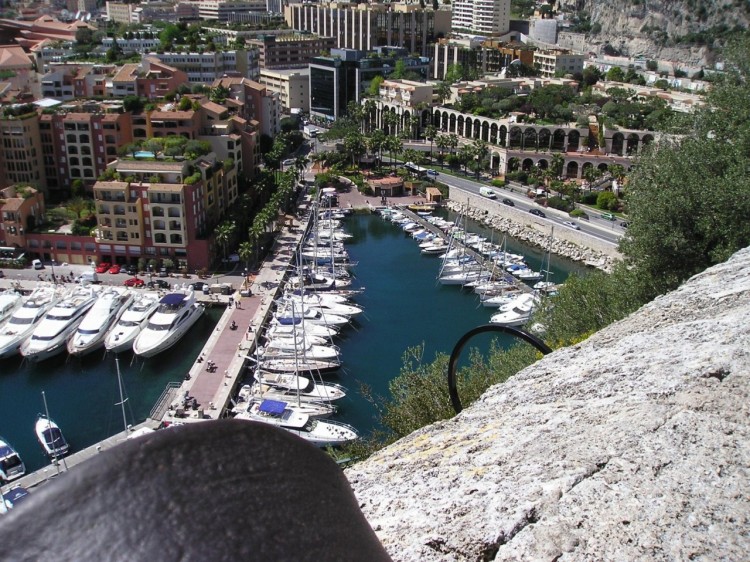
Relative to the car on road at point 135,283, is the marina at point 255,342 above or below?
below

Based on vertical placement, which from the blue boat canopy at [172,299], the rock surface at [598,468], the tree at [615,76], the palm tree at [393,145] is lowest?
the blue boat canopy at [172,299]

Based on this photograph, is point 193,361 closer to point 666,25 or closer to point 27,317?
point 27,317

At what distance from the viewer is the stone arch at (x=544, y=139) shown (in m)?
50.8

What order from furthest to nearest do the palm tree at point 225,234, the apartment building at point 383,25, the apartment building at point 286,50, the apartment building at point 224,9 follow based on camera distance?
the apartment building at point 224,9 → the apartment building at point 383,25 → the apartment building at point 286,50 → the palm tree at point 225,234

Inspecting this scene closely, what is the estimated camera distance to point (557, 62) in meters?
70.0

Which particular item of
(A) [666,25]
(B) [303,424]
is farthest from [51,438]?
(A) [666,25]

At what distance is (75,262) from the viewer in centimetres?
3138

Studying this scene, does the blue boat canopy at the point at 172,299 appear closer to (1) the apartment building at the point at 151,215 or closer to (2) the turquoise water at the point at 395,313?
(1) the apartment building at the point at 151,215

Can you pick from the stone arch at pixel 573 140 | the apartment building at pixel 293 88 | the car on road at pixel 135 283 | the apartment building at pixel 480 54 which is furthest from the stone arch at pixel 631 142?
the car on road at pixel 135 283

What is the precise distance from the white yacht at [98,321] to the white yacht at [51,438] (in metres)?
5.10

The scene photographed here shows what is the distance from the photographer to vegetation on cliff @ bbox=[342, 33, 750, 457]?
32.3ft

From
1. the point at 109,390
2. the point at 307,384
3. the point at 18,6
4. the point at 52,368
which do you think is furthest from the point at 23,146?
the point at 18,6

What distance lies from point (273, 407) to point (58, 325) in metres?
9.51

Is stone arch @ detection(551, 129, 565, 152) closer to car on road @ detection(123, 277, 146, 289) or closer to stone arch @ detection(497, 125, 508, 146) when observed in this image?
stone arch @ detection(497, 125, 508, 146)
